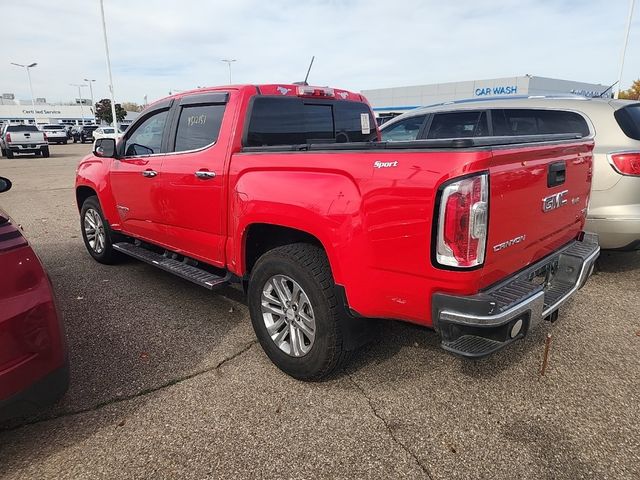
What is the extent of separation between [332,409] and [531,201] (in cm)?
164

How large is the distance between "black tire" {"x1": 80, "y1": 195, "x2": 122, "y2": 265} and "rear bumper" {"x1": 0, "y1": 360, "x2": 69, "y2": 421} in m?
3.14

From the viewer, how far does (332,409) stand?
2705 millimetres

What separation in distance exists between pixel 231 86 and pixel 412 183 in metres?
2.02

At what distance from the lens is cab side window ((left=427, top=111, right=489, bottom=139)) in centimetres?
560

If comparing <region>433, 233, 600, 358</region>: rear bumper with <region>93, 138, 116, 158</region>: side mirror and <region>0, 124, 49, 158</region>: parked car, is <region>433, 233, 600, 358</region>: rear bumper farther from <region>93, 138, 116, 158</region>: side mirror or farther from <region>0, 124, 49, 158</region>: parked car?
<region>0, 124, 49, 158</region>: parked car

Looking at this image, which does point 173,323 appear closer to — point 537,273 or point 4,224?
point 4,224

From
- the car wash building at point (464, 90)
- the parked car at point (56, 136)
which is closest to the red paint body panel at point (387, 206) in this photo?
the car wash building at point (464, 90)

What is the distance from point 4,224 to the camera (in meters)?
2.22

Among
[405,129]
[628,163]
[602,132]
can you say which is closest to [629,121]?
[602,132]

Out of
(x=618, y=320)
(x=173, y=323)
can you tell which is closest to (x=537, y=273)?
(x=618, y=320)

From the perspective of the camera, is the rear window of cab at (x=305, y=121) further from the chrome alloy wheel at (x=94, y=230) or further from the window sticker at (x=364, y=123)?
the chrome alloy wheel at (x=94, y=230)

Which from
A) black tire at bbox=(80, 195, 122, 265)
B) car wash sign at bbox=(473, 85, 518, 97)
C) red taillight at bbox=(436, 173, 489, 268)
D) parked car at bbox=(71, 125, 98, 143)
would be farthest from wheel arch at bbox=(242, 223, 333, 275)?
parked car at bbox=(71, 125, 98, 143)

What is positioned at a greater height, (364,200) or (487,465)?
(364,200)

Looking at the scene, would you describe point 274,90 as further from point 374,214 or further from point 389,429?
point 389,429
